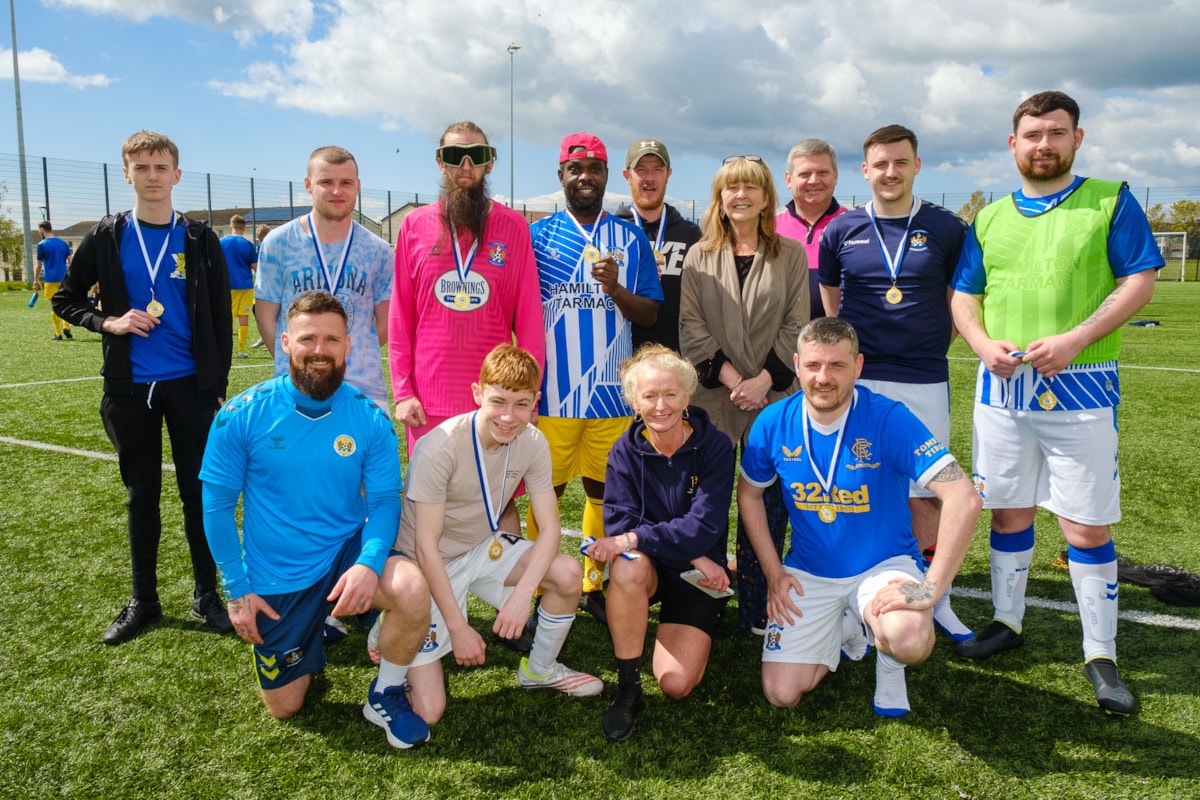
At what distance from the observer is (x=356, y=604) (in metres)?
2.72

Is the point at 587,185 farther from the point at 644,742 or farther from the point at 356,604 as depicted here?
the point at 644,742

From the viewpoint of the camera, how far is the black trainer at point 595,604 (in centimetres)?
379

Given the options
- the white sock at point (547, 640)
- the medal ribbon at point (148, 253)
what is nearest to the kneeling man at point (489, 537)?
the white sock at point (547, 640)

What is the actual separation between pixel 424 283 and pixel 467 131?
714mm

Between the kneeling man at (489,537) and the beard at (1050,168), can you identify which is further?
the beard at (1050,168)

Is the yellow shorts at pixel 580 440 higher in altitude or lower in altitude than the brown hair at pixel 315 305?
lower

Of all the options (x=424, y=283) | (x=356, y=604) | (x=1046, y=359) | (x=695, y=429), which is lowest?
(x=356, y=604)

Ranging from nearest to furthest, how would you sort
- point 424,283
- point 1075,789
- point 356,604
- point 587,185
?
point 1075,789
point 356,604
point 424,283
point 587,185

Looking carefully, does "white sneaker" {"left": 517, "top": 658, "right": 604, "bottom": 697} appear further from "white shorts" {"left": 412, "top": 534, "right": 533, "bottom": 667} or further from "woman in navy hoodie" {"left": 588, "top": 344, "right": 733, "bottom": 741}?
"white shorts" {"left": 412, "top": 534, "right": 533, "bottom": 667}

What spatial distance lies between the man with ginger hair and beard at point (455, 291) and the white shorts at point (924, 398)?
157 cm

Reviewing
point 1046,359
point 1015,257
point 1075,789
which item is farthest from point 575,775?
point 1015,257

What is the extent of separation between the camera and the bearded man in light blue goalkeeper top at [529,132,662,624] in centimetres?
364

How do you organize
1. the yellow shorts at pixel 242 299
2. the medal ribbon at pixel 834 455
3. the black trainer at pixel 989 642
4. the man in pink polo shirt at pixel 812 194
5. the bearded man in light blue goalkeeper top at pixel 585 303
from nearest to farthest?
the medal ribbon at pixel 834 455
the black trainer at pixel 989 642
the bearded man in light blue goalkeeper top at pixel 585 303
the man in pink polo shirt at pixel 812 194
the yellow shorts at pixel 242 299

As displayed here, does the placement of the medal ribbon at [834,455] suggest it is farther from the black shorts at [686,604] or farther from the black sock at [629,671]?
the black sock at [629,671]
